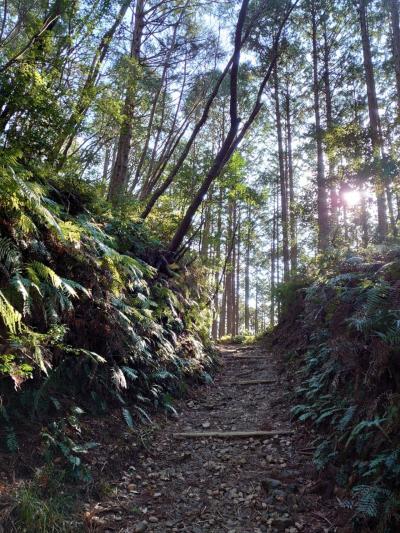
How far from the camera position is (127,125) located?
9.57 meters

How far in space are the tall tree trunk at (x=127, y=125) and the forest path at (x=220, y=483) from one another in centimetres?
530

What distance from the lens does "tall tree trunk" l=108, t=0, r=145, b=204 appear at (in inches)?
345

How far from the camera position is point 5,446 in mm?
3422

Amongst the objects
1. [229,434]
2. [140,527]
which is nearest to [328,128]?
[229,434]

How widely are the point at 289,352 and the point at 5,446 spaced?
6.66m

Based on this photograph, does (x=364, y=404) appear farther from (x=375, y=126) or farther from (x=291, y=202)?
(x=291, y=202)

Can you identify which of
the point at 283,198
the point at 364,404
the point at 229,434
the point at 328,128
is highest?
the point at 328,128

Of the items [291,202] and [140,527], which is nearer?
[140,527]

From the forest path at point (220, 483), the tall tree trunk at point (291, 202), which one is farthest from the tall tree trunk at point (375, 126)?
the forest path at point (220, 483)

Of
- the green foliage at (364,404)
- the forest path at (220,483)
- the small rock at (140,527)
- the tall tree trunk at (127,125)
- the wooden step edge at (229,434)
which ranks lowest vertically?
the small rock at (140,527)

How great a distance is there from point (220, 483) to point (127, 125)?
8.29 m

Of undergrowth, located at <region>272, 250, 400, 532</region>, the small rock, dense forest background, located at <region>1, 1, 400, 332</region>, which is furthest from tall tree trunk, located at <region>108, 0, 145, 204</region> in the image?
the small rock

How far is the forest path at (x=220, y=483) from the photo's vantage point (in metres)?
3.43

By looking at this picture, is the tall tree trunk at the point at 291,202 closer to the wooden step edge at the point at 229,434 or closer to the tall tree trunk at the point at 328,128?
the tall tree trunk at the point at 328,128
